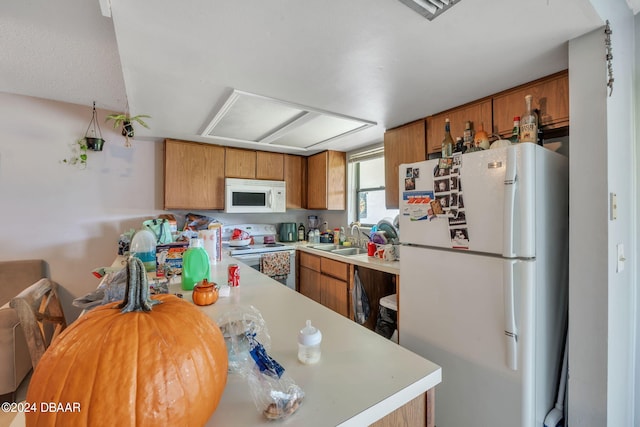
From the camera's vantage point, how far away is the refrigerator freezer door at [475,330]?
1127 mm

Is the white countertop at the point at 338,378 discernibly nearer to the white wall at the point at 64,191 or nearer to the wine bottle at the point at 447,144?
the wine bottle at the point at 447,144

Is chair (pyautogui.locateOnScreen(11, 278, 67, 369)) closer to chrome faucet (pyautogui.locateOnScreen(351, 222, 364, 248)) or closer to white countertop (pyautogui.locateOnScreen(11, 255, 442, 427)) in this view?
white countertop (pyautogui.locateOnScreen(11, 255, 442, 427))

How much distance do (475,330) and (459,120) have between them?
138cm

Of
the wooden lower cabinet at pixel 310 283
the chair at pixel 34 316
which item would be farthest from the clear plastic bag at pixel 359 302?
the chair at pixel 34 316

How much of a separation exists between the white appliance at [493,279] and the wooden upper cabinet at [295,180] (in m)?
2.18

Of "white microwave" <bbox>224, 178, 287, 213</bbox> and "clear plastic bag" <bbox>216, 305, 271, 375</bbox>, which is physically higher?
"white microwave" <bbox>224, 178, 287, 213</bbox>

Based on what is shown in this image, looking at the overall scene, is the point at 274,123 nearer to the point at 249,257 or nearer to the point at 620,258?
the point at 249,257

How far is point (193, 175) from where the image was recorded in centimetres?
283

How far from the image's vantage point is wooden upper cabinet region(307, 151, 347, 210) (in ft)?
10.6

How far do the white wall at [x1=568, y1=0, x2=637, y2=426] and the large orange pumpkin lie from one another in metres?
1.49

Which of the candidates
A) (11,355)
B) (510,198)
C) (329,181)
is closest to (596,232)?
(510,198)

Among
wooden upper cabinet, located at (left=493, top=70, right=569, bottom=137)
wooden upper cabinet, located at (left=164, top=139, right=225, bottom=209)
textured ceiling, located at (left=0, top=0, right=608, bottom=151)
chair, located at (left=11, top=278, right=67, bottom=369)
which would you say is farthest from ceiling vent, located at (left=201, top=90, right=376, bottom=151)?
chair, located at (left=11, top=278, right=67, bottom=369)

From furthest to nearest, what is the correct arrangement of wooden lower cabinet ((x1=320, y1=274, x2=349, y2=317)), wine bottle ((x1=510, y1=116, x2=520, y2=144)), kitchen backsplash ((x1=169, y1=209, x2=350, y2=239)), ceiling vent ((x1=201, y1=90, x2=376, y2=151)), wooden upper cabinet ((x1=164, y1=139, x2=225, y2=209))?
1. kitchen backsplash ((x1=169, y1=209, x2=350, y2=239))
2. wooden upper cabinet ((x1=164, y1=139, x2=225, y2=209))
3. wooden lower cabinet ((x1=320, y1=274, x2=349, y2=317))
4. ceiling vent ((x1=201, y1=90, x2=376, y2=151))
5. wine bottle ((x1=510, y1=116, x2=520, y2=144))

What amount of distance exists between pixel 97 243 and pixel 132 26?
248 centimetres
